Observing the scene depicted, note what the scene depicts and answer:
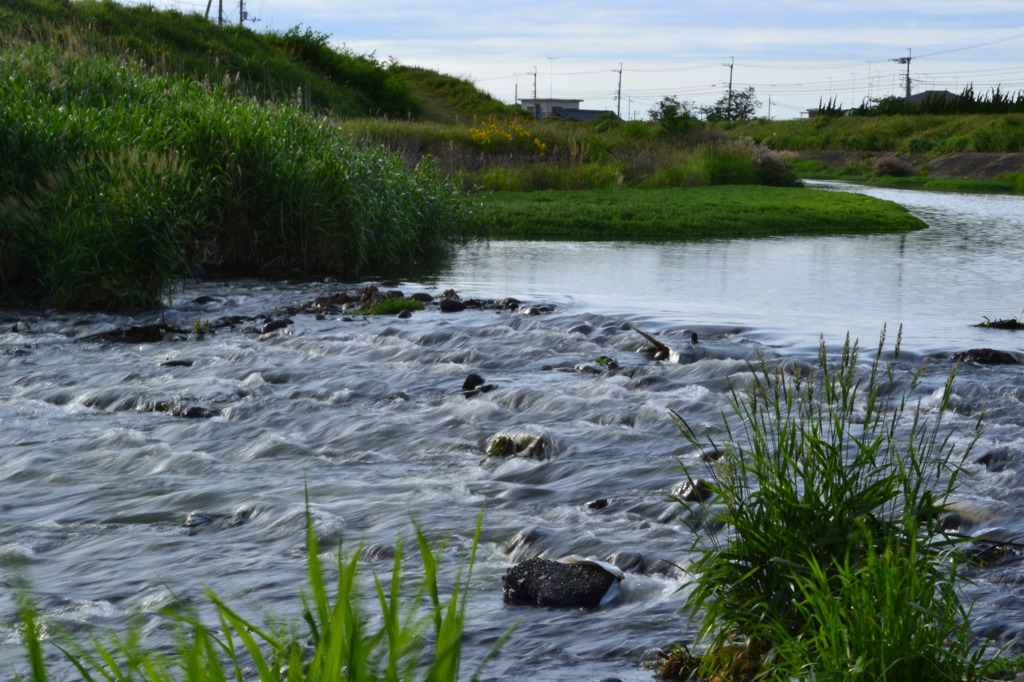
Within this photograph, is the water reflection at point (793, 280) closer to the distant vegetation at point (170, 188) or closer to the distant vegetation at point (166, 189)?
the distant vegetation at point (166, 189)

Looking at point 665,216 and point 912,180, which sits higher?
point 912,180

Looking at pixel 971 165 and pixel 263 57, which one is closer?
pixel 263 57

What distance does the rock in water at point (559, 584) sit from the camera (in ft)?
15.0

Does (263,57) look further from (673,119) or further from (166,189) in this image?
(166,189)

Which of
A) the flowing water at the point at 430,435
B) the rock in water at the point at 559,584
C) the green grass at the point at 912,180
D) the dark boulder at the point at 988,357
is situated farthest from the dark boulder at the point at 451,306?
the green grass at the point at 912,180

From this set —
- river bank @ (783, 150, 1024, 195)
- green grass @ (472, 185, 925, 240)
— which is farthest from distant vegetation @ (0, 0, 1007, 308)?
river bank @ (783, 150, 1024, 195)

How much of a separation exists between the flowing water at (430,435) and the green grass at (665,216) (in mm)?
7316

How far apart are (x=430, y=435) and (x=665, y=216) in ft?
55.0

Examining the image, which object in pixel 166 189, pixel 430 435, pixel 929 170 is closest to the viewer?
pixel 430 435

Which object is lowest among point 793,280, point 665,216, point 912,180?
point 793,280

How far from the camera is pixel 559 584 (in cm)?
459

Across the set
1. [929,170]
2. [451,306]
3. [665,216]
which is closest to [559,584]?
[451,306]

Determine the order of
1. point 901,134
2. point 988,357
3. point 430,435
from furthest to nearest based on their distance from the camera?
point 901,134, point 988,357, point 430,435

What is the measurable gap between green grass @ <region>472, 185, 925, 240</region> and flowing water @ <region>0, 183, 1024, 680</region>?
7316 mm
